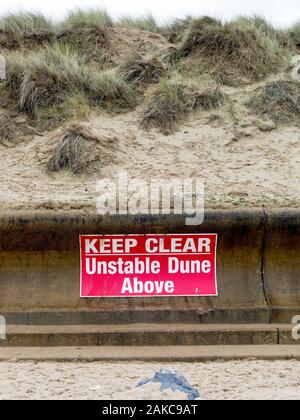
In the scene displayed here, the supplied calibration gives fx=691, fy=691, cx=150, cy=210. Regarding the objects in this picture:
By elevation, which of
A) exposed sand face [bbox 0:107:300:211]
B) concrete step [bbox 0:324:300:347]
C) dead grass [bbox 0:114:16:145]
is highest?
dead grass [bbox 0:114:16:145]

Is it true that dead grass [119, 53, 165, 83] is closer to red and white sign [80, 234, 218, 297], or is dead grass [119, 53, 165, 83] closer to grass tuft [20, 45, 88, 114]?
grass tuft [20, 45, 88, 114]

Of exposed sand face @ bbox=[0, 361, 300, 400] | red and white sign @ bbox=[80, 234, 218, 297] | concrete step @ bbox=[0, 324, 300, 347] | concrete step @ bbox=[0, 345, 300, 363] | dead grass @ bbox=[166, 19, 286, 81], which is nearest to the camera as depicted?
exposed sand face @ bbox=[0, 361, 300, 400]

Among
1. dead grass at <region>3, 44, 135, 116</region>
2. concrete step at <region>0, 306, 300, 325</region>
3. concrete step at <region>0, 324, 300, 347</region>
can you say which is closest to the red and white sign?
concrete step at <region>0, 306, 300, 325</region>

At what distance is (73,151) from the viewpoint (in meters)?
7.07

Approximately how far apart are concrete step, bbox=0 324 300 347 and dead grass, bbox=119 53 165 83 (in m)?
4.05

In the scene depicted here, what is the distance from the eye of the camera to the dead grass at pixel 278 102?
800 centimetres

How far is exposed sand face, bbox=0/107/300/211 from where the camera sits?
642cm

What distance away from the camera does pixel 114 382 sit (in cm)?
439

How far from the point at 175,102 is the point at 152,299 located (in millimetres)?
3071

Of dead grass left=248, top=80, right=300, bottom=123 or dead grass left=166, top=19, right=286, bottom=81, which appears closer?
dead grass left=248, top=80, right=300, bottom=123

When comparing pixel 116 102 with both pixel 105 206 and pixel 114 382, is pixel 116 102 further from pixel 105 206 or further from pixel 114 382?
pixel 114 382

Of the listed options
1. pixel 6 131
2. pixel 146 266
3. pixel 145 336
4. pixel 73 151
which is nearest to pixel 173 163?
pixel 73 151

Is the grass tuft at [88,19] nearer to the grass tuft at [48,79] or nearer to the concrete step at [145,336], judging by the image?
the grass tuft at [48,79]

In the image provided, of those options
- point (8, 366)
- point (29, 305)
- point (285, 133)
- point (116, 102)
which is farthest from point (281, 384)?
point (116, 102)
